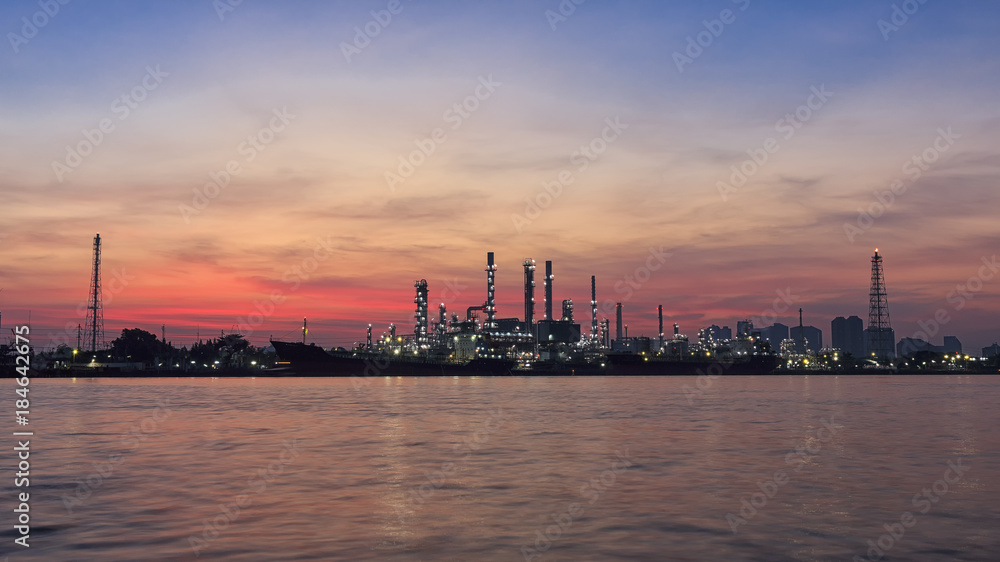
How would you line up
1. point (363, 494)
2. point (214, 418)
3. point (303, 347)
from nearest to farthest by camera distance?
point (363, 494) < point (214, 418) < point (303, 347)

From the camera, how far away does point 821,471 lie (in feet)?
77.7

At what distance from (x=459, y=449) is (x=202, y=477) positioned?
33.5 ft

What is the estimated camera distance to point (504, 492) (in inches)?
789

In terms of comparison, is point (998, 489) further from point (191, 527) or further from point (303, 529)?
point (191, 527)

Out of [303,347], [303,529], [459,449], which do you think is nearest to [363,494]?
[303,529]

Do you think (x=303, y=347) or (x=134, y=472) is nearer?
(x=134, y=472)
